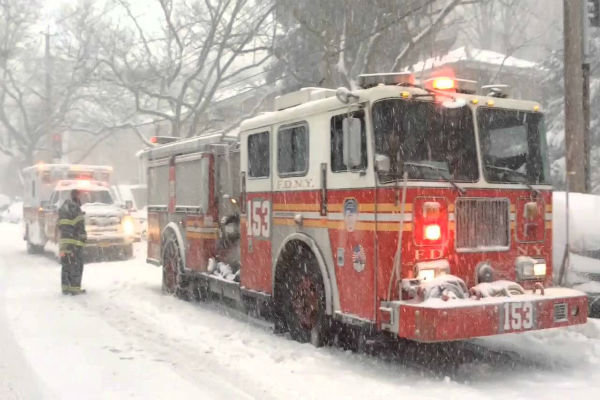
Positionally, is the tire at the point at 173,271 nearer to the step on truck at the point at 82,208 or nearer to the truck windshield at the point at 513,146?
the step on truck at the point at 82,208

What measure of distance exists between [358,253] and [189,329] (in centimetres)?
293

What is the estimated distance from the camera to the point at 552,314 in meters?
6.14

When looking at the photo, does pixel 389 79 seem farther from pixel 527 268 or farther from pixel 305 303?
pixel 305 303

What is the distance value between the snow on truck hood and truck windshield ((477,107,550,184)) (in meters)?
11.8

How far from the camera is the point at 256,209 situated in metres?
8.21

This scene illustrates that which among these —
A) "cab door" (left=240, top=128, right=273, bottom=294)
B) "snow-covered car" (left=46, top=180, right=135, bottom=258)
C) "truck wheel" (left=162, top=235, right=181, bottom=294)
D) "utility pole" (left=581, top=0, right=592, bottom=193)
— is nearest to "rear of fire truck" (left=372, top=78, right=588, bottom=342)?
"cab door" (left=240, top=128, right=273, bottom=294)

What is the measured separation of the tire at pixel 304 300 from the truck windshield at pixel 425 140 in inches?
64.0

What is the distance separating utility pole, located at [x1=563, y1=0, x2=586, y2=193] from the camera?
9859 millimetres

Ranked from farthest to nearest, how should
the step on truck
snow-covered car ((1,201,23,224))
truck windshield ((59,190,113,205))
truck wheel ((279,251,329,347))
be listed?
1. snow-covered car ((1,201,23,224))
2. truck windshield ((59,190,113,205))
3. the step on truck
4. truck wheel ((279,251,329,347))

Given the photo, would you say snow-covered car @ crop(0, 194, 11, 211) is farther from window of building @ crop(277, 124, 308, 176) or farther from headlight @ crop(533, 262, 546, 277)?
headlight @ crop(533, 262, 546, 277)

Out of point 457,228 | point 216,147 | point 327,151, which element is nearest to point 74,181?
point 216,147

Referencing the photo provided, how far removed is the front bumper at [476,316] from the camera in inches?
220

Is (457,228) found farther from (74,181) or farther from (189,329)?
(74,181)

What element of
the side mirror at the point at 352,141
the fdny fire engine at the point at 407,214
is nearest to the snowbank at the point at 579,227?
the fdny fire engine at the point at 407,214
